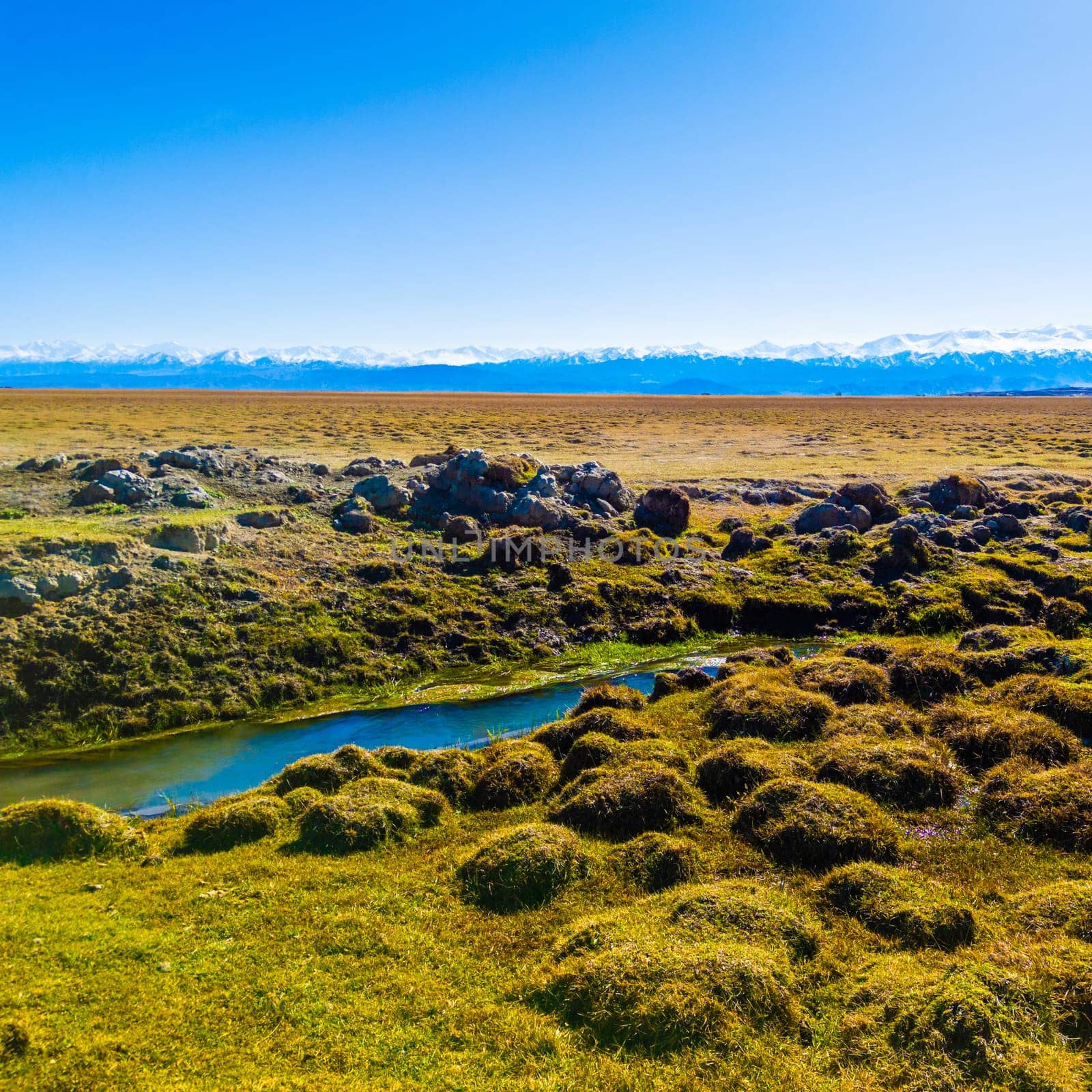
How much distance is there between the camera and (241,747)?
68.8ft

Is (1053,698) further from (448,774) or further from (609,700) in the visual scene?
(448,774)

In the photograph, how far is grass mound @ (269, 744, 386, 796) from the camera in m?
16.2

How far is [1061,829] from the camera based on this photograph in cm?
1313

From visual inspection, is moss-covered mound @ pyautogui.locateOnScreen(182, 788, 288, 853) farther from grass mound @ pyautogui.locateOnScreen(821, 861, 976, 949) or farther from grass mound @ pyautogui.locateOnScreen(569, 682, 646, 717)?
grass mound @ pyautogui.locateOnScreen(821, 861, 976, 949)

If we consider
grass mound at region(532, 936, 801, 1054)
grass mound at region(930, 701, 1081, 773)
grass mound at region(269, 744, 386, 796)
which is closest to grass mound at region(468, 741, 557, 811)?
grass mound at region(269, 744, 386, 796)

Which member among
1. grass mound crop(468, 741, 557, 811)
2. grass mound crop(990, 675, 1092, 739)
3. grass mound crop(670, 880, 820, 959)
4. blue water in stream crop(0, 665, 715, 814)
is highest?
grass mound crop(990, 675, 1092, 739)

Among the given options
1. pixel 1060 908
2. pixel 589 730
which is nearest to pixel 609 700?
pixel 589 730

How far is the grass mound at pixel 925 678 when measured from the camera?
20.0 metres

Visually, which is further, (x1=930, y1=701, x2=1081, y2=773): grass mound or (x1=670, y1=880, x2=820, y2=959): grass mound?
(x1=930, y1=701, x2=1081, y2=773): grass mound

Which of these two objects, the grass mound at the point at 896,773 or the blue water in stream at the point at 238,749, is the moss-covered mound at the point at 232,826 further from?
the grass mound at the point at 896,773

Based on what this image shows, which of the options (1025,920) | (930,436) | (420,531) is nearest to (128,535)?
(420,531)

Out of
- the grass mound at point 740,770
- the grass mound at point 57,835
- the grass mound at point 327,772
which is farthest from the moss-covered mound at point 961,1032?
the grass mound at point 57,835

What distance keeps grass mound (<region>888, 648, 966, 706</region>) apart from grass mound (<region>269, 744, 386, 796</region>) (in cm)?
1443

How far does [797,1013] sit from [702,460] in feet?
204
